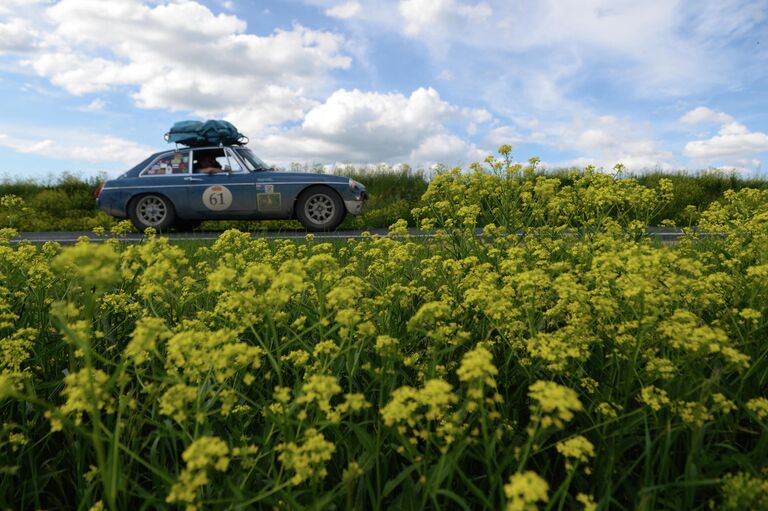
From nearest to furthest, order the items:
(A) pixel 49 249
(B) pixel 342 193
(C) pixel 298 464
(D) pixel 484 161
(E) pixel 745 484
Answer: (C) pixel 298 464 → (E) pixel 745 484 → (A) pixel 49 249 → (D) pixel 484 161 → (B) pixel 342 193

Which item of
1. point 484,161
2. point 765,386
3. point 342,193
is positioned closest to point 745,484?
point 765,386

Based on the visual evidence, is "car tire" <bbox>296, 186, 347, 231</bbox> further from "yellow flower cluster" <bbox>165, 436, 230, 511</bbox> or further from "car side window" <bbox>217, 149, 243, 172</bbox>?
"yellow flower cluster" <bbox>165, 436, 230, 511</bbox>

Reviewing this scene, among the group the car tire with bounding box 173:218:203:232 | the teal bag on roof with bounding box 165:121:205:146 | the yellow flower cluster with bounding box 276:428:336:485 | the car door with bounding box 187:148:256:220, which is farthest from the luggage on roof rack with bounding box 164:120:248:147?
the yellow flower cluster with bounding box 276:428:336:485

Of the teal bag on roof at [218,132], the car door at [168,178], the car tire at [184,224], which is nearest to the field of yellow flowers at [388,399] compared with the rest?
the car door at [168,178]

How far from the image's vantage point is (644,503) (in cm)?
129

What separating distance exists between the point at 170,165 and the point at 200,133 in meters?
1.05

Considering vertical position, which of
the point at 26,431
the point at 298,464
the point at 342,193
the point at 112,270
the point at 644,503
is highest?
the point at 342,193

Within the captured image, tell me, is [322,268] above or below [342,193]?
below

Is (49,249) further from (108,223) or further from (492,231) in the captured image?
(108,223)

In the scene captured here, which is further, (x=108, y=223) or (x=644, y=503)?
(x=108, y=223)

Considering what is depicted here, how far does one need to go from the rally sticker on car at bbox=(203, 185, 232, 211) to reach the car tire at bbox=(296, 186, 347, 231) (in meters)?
1.56

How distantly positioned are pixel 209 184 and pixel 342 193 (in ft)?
9.85

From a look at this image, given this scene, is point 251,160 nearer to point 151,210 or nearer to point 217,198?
point 217,198

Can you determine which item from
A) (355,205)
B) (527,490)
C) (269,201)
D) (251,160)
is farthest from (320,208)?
(527,490)
